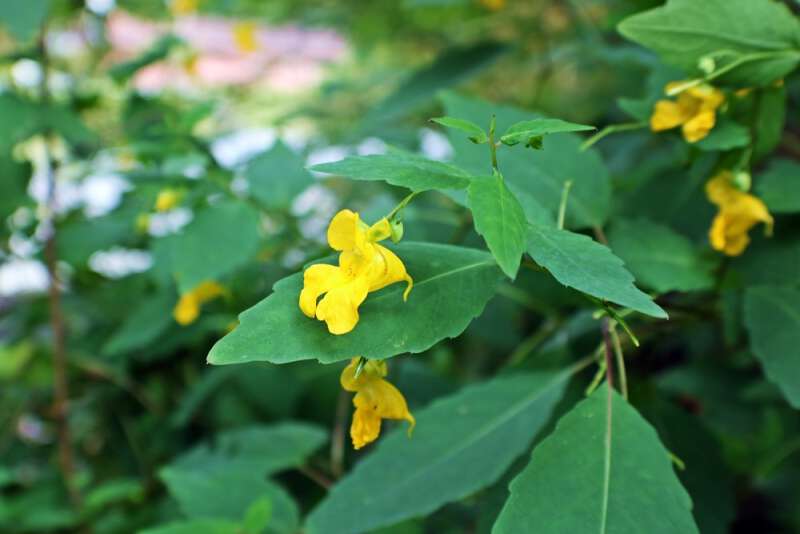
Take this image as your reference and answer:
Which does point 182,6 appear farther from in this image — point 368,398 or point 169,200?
point 368,398

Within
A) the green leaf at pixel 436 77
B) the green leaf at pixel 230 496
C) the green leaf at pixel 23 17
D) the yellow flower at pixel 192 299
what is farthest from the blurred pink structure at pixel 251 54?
the green leaf at pixel 230 496

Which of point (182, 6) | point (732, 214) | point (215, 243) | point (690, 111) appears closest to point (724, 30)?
point (690, 111)

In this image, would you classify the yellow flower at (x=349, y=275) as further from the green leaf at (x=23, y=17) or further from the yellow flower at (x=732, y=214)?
the green leaf at (x=23, y=17)

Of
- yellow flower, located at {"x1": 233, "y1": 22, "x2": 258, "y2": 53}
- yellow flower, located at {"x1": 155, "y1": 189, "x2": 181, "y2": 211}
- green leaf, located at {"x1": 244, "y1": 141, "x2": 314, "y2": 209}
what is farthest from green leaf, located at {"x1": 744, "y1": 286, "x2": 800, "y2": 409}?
yellow flower, located at {"x1": 233, "y1": 22, "x2": 258, "y2": 53}

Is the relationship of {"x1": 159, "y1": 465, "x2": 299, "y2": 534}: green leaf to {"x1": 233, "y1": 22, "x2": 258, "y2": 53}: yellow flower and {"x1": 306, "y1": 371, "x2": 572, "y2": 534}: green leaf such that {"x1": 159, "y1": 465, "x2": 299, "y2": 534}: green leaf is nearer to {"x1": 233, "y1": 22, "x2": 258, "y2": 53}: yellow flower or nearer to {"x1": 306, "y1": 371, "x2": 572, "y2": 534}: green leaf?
{"x1": 306, "y1": 371, "x2": 572, "y2": 534}: green leaf

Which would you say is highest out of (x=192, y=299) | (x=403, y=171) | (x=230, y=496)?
(x=403, y=171)
